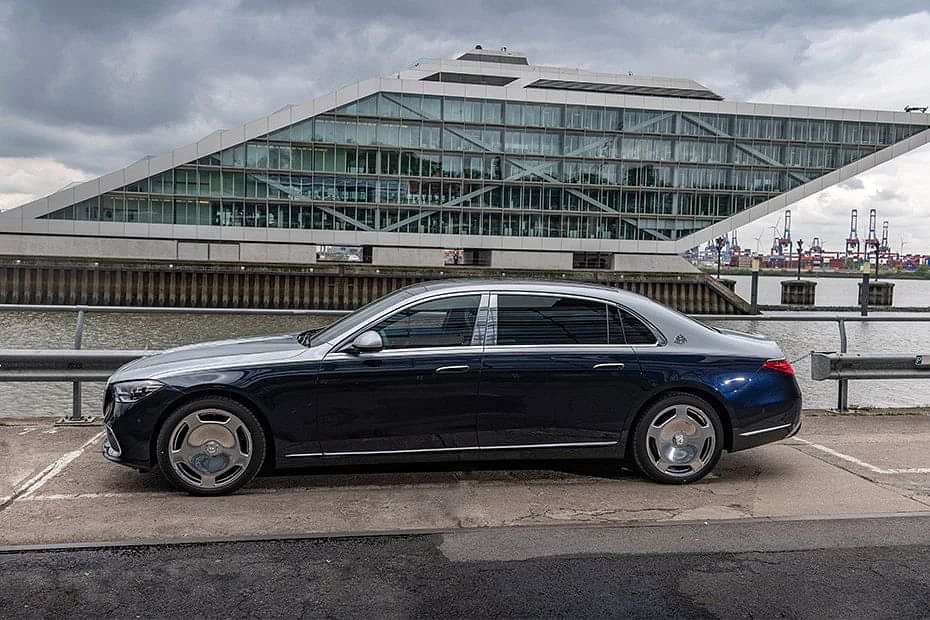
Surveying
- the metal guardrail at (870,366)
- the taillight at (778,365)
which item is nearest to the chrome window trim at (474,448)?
the taillight at (778,365)

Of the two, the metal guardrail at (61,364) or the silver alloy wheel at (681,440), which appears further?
the metal guardrail at (61,364)

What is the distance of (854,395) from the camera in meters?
16.3

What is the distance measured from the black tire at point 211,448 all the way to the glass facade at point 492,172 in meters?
65.2

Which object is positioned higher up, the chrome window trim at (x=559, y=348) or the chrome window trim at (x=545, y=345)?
the chrome window trim at (x=545, y=345)

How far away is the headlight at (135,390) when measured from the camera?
566cm

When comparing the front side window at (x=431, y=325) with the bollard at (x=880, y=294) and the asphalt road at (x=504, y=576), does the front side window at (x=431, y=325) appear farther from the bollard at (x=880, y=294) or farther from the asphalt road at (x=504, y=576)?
the bollard at (x=880, y=294)

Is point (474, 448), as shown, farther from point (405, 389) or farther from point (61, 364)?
point (61, 364)

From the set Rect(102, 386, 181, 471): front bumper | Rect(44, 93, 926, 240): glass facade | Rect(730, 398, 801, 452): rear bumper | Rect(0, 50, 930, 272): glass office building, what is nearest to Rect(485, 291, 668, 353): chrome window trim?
Rect(730, 398, 801, 452): rear bumper

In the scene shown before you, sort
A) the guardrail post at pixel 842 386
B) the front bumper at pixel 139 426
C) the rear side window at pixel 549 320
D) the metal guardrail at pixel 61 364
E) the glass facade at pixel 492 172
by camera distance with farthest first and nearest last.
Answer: the glass facade at pixel 492 172
the guardrail post at pixel 842 386
the metal guardrail at pixel 61 364
the rear side window at pixel 549 320
the front bumper at pixel 139 426

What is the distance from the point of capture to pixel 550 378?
5.98 m

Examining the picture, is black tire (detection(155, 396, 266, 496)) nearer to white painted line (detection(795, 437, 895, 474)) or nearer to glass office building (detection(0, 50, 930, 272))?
white painted line (detection(795, 437, 895, 474))

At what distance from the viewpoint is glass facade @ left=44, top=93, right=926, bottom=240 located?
68.8 m

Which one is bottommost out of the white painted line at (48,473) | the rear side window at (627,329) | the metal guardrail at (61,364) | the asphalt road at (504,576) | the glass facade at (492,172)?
the asphalt road at (504,576)

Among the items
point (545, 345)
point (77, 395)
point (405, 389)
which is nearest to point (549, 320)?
point (545, 345)
